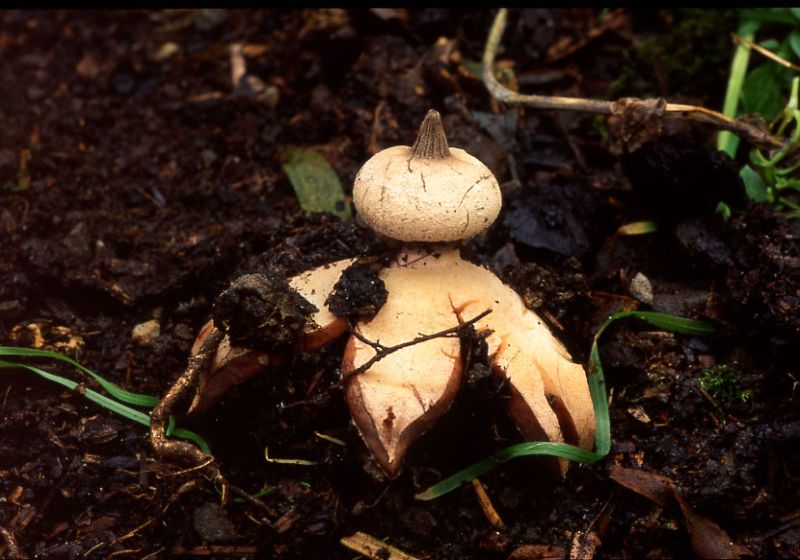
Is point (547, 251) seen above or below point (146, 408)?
above

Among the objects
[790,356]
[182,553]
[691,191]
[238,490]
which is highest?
[691,191]

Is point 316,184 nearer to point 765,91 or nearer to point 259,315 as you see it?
point 259,315

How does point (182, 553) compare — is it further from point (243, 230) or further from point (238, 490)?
point (243, 230)

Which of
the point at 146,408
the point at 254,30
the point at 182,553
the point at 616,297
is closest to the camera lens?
the point at 182,553

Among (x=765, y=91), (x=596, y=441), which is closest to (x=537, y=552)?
(x=596, y=441)

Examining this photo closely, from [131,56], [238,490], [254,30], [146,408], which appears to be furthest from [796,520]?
[131,56]

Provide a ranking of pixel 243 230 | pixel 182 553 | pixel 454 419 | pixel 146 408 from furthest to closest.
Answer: pixel 243 230 → pixel 146 408 → pixel 454 419 → pixel 182 553

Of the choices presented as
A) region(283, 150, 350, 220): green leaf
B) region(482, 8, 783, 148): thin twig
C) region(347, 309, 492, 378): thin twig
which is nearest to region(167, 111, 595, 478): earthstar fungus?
region(347, 309, 492, 378): thin twig

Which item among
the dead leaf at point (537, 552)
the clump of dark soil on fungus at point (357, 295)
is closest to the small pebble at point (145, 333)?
the clump of dark soil on fungus at point (357, 295)
